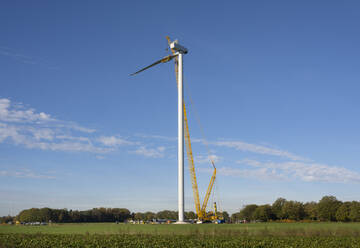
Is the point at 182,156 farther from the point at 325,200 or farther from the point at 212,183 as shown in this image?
the point at 325,200

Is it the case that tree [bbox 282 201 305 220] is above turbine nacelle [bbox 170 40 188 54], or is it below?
below

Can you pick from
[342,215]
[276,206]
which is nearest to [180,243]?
[342,215]

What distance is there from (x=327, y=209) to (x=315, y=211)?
583cm

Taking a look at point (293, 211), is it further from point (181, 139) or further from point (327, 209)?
point (181, 139)

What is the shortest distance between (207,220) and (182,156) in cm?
4468

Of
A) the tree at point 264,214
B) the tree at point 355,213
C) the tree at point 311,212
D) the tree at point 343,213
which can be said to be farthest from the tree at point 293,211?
the tree at point 355,213

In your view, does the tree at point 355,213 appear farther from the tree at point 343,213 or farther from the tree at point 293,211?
the tree at point 293,211

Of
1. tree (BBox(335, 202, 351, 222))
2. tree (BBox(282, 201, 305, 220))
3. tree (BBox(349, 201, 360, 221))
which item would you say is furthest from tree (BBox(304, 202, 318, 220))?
tree (BBox(349, 201, 360, 221))

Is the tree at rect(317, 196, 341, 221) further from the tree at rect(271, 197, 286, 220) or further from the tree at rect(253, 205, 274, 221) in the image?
the tree at rect(253, 205, 274, 221)

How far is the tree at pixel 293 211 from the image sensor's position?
164 m

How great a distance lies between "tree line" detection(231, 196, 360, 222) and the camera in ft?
481

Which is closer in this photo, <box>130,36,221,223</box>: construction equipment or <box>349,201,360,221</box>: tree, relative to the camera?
<box>130,36,221,223</box>: construction equipment

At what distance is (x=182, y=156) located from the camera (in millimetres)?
93000

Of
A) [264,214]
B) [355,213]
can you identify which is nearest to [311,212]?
[264,214]
